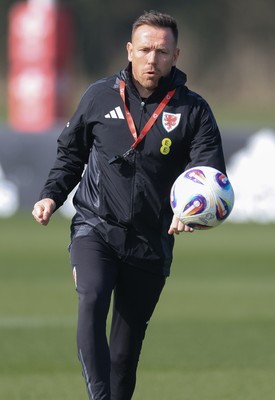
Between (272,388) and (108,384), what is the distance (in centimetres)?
245

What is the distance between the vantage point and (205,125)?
7.65 metres

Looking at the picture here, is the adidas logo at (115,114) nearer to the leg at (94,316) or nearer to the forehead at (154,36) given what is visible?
the forehead at (154,36)

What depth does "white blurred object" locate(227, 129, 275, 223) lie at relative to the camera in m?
20.9

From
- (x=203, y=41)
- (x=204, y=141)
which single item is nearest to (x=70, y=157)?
(x=204, y=141)

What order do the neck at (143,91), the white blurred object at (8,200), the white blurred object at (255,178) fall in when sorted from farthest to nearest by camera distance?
the white blurred object at (8,200) < the white blurred object at (255,178) < the neck at (143,91)

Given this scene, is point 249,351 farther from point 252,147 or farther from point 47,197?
point 252,147

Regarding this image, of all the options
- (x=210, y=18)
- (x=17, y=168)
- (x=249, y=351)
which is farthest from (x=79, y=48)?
(x=249, y=351)

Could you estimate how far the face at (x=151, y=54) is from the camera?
760cm

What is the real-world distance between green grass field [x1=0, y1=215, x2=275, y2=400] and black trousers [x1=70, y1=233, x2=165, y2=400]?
131 cm

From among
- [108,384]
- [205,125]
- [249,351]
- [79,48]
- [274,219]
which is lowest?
[79,48]

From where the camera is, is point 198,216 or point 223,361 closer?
point 198,216

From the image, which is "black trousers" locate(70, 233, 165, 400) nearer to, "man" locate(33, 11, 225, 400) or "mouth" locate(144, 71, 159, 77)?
"man" locate(33, 11, 225, 400)

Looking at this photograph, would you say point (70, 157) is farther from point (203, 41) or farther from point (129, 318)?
point (203, 41)

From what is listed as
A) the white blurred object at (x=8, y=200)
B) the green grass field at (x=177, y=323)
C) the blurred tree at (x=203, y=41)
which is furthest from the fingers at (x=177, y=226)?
the blurred tree at (x=203, y=41)
